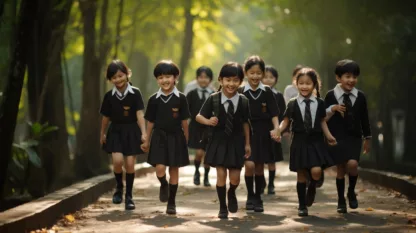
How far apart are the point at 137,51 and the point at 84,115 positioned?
39.5 ft

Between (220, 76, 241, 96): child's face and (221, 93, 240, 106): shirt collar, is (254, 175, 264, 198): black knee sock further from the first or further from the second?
(220, 76, 241, 96): child's face

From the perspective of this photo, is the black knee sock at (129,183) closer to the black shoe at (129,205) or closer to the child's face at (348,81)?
the black shoe at (129,205)

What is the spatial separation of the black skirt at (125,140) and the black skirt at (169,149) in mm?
838

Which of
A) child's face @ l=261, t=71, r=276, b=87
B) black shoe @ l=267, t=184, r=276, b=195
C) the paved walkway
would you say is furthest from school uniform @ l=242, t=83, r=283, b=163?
black shoe @ l=267, t=184, r=276, b=195

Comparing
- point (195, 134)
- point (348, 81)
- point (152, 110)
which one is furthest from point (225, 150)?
point (195, 134)

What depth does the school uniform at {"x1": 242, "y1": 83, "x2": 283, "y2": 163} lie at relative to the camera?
1216cm

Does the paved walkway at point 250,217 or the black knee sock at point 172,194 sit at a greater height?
the black knee sock at point 172,194

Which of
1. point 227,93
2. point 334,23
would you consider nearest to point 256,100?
point 227,93

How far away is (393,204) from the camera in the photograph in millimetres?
12539

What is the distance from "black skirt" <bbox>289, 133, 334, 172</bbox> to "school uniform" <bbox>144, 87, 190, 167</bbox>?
1417 millimetres

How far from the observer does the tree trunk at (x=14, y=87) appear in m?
11.4

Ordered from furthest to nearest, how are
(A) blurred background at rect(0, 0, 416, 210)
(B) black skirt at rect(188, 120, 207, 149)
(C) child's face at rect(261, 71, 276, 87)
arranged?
(B) black skirt at rect(188, 120, 207, 149), (C) child's face at rect(261, 71, 276, 87), (A) blurred background at rect(0, 0, 416, 210)

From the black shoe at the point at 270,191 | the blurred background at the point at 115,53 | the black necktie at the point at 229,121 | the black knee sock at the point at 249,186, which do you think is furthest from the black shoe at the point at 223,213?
the black shoe at the point at 270,191

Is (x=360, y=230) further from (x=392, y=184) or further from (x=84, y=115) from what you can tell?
(x=84, y=115)
